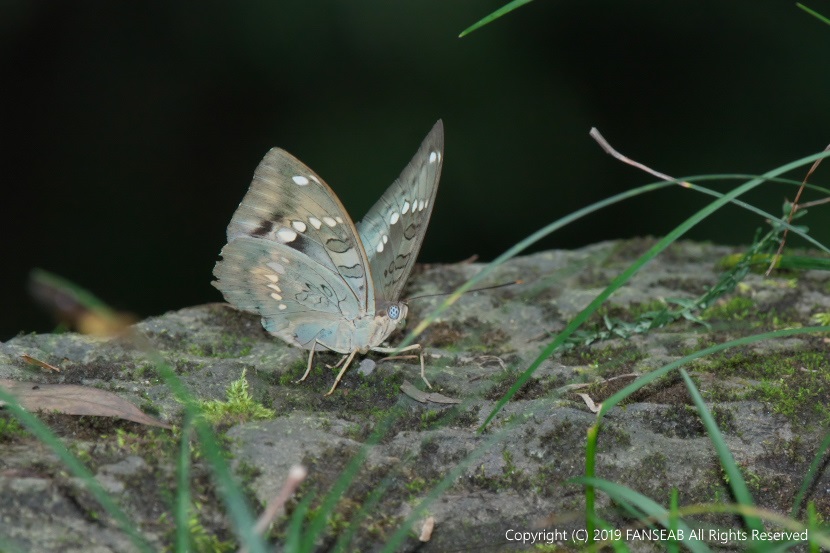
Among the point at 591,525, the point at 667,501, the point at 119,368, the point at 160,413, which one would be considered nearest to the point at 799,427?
the point at 667,501

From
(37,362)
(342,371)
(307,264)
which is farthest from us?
(307,264)

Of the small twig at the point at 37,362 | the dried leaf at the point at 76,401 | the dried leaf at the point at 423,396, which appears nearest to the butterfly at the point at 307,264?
the dried leaf at the point at 423,396

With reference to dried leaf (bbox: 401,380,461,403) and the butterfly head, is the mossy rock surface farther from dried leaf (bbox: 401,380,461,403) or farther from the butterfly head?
the butterfly head

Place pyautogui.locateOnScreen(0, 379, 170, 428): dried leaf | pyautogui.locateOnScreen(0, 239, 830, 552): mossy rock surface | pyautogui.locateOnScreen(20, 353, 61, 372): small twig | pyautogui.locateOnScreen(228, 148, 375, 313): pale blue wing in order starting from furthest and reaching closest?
pyautogui.locateOnScreen(228, 148, 375, 313): pale blue wing, pyautogui.locateOnScreen(20, 353, 61, 372): small twig, pyautogui.locateOnScreen(0, 379, 170, 428): dried leaf, pyautogui.locateOnScreen(0, 239, 830, 552): mossy rock surface

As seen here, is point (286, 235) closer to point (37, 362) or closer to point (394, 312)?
→ point (394, 312)

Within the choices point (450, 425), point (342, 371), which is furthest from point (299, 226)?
point (450, 425)

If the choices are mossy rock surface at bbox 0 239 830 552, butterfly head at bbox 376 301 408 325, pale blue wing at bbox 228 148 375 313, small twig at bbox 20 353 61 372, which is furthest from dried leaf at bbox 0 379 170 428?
butterfly head at bbox 376 301 408 325

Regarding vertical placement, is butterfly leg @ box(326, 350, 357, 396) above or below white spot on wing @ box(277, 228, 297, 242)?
below

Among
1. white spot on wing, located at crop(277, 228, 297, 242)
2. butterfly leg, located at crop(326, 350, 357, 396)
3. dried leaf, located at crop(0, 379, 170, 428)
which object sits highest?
white spot on wing, located at crop(277, 228, 297, 242)
